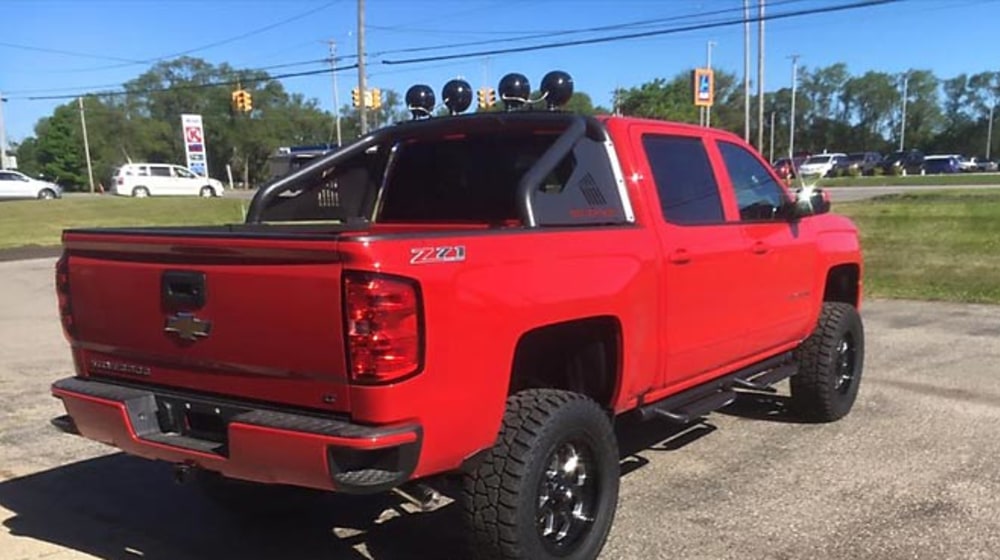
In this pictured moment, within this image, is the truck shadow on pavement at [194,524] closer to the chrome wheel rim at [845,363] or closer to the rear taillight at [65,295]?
the rear taillight at [65,295]

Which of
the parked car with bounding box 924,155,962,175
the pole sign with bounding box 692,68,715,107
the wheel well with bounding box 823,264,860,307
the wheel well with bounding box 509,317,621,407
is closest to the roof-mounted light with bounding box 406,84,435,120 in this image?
the wheel well with bounding box 509,317,621,407

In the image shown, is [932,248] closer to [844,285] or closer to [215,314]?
[844,285]

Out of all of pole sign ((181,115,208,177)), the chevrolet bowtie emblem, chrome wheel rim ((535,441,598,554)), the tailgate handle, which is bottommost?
chrome wheel rim ((535,441,598,554))

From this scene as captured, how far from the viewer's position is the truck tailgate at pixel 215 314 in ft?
9.52

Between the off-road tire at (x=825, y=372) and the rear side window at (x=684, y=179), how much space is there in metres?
1.58

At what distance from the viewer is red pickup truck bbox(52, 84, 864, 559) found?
289 cm

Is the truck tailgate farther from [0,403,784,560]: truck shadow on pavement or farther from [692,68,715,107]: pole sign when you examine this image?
[692,68,715,107]: pole sign

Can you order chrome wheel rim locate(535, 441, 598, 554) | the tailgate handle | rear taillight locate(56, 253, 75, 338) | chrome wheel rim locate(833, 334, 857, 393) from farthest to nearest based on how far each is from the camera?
chrome wheel rim locate(833, 334, 857, 393) → rear taillight locate(56, 253, 75, 338) → chrome wheel rim locate(535, 441, 598, 554) → the tailgate handle

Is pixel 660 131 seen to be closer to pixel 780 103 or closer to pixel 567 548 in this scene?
pixel 567 548

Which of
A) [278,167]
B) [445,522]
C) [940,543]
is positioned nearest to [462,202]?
[445,522]

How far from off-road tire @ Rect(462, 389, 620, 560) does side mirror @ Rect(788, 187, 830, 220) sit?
7.47 ft

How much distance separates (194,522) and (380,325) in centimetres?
214

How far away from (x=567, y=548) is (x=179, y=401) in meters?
1.65

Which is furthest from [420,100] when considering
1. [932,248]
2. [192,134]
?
[192,134]
